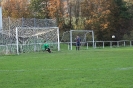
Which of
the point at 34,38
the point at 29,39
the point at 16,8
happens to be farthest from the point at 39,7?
the point at 29,39

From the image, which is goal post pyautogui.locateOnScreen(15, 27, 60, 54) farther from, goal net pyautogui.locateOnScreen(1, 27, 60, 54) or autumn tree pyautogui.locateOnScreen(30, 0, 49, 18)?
autumn tree pyautogui.locateOnScreen(30, 0, 49, 18)

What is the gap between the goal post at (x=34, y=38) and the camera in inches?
1331

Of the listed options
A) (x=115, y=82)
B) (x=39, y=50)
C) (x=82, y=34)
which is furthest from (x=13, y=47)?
(x=115, y=82)

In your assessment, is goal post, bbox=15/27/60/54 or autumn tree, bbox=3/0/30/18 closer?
goal post, bbox=15/27/60/54

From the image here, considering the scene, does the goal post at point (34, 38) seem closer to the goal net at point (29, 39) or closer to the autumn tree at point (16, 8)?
the goal net at point (29, 39)

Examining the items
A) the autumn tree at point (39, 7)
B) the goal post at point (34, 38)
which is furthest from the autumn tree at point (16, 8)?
the goal post at point (34, 38)

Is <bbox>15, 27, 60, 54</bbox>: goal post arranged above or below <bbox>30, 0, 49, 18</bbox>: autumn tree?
below

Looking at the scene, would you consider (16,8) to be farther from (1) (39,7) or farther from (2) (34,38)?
(2) (34,38)

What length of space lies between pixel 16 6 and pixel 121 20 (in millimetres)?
20610

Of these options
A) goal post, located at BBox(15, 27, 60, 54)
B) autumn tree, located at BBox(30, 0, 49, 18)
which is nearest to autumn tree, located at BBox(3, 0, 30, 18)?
autumn tree, located at BBox(30, 0, 49, 18)

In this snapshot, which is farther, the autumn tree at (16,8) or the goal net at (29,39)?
the autumn tree at (16,8)

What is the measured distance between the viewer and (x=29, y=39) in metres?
35.6

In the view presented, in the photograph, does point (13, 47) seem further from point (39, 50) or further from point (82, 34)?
point (82, 34)

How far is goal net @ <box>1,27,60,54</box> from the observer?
3247cm
